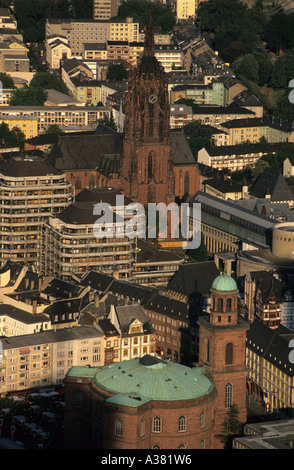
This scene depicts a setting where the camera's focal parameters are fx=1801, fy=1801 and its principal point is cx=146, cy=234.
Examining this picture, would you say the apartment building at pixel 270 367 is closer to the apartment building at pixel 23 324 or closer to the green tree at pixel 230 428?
the green tree at pixel 230 428

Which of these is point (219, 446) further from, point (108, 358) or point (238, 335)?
point (108, 358)

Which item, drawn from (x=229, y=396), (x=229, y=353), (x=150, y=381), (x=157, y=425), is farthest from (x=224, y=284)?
(x=157, y=425)

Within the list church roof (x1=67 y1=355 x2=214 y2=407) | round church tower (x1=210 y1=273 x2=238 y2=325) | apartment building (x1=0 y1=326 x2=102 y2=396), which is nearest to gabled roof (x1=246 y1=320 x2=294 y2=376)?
round church tower (x1=210 y1=273 x2=238 y2=325)

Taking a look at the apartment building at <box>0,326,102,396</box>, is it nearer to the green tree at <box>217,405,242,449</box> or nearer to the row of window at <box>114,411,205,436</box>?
the green tree at <box>217,405,242,449</box>

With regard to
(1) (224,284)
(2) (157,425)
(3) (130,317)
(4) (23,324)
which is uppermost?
(1) (224,284)

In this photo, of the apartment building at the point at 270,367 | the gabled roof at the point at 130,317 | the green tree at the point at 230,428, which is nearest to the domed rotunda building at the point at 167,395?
the green tree at the point at 230,428

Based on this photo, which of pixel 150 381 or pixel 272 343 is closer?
pixel 150 381

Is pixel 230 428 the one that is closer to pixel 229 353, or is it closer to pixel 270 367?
pixel 229 353
